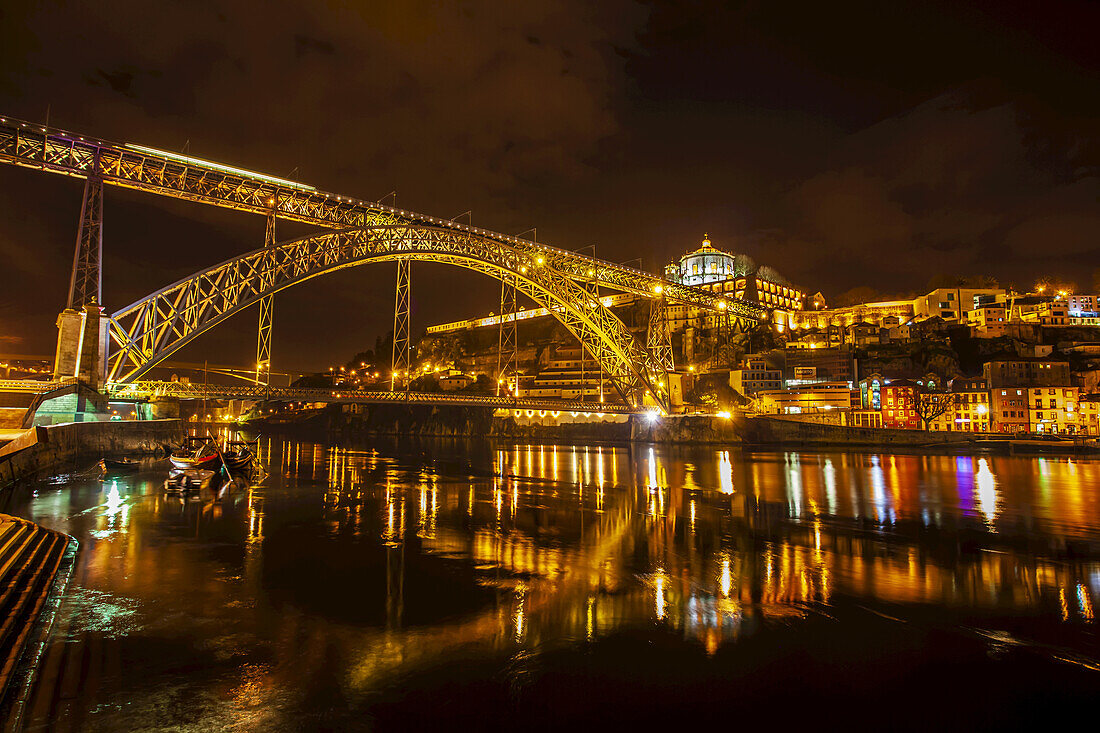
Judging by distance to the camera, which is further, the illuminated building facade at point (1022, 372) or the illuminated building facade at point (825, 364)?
the illuminated building facade at point (825, 364)

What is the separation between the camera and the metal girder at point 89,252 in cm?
2116

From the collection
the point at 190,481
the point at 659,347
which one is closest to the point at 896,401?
the point at 659,347

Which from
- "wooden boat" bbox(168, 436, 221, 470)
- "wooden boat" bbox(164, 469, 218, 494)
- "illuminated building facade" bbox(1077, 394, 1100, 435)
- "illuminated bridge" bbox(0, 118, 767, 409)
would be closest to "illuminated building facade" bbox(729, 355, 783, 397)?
"illuminated building facade" bbox(1077, 394, 1100, 435)

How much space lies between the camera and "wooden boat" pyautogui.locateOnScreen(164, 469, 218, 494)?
17.9 metres

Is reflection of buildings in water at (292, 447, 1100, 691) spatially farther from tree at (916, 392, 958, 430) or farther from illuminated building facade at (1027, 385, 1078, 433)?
illuminated building facade at (1027, 385, 1078, 433)

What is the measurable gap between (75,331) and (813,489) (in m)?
29.8

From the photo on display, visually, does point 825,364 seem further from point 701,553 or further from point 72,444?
point 72,444

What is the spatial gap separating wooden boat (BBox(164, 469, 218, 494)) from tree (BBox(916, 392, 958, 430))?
61.2 meters

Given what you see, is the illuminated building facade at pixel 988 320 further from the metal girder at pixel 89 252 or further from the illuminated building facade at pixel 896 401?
the metal girder at pixel 89 252

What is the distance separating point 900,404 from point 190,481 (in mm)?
62864

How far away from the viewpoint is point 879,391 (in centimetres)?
5912

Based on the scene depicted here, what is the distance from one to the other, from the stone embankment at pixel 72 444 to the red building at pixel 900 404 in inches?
2508

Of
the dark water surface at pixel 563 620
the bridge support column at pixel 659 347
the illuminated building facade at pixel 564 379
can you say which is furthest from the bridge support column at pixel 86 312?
the illuminated building facade at pixel 564 379

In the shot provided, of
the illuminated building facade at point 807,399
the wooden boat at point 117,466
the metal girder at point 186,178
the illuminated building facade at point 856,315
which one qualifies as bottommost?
the wooden boat at point 117,466
